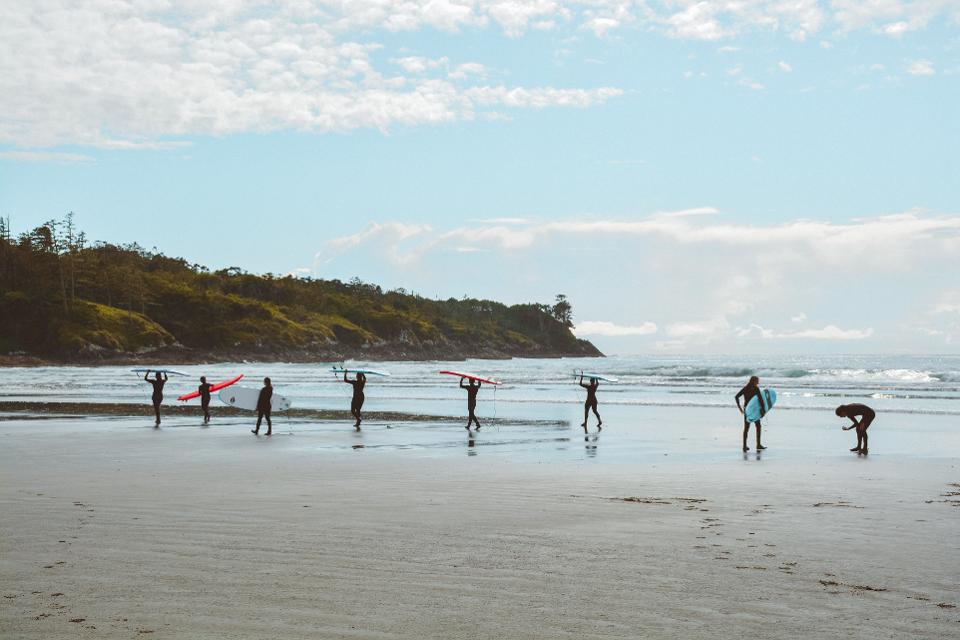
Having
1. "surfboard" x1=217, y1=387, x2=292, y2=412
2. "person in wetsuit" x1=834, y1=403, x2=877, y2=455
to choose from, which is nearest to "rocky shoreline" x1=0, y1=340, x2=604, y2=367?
"surfboard" x1=217, y1=387, x2=292, y2=412

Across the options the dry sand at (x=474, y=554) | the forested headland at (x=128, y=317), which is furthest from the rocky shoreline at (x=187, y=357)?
the dry sand at (x=474, y=554)

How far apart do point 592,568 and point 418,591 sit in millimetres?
1974

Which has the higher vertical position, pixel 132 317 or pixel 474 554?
pixel 132 317

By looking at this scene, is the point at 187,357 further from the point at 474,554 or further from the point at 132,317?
the point at 474,554

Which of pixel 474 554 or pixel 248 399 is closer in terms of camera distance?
pixel 474 554

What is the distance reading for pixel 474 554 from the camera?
31.2ft

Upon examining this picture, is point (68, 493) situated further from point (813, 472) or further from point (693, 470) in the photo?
point (813, 472)

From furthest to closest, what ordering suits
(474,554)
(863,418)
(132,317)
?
(132,317) → (863,418) → (474,554)

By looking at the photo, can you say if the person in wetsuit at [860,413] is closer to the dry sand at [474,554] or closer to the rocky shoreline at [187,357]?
the dry sand at [474,554]

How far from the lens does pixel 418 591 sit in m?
7.85

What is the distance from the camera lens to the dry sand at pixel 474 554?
697cm

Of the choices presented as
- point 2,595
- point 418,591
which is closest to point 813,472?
point 418,591

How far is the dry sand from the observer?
6.97m

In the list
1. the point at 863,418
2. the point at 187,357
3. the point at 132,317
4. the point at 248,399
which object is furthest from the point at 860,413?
the point at 132,317
